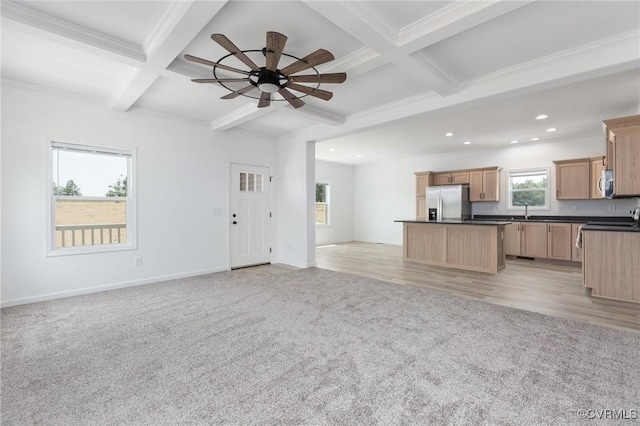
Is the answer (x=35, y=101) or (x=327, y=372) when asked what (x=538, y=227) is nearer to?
(x=327, y=372)

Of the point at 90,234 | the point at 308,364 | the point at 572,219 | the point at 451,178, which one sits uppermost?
the point at 451,178

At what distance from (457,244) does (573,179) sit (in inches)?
118

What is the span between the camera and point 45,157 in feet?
12.4

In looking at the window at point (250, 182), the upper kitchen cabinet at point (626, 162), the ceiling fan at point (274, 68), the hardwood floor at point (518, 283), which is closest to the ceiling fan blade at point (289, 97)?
the ceiling fan at point (274, 68)

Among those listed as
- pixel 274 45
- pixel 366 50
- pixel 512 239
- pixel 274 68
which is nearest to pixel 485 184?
pixel 512 239

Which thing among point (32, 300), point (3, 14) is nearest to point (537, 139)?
point (3, 14)

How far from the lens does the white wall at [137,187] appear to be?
3572 mm

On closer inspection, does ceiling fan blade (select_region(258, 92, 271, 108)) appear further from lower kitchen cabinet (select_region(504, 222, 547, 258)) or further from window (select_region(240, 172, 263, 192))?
lower kitchen cabinet (select_region(504, 222, 547, 258))

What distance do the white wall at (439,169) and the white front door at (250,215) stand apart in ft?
15.0

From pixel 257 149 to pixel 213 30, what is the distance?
136 inches

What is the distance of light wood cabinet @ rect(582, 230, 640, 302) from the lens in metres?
3.47

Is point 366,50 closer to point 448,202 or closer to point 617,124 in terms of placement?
point 617,124

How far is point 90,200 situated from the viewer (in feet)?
13.6

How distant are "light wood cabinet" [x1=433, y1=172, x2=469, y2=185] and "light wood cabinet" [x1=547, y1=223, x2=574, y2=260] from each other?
2.11 m
